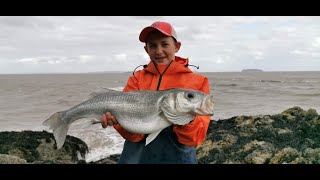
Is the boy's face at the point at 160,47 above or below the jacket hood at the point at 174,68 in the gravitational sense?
above

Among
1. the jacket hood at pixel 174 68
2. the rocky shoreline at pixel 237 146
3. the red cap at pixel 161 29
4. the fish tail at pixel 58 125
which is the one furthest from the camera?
the rocky shoreline at pixel 237 146

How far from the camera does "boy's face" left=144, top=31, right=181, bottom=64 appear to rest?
154 inches

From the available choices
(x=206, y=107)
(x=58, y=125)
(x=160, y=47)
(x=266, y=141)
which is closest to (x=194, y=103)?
(x=206, y=107)

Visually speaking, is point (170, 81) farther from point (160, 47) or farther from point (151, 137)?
point (151, 137)

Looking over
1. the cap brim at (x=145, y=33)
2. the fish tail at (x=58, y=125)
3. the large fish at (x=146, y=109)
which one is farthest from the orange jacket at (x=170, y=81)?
the fish tail at (x=58, y=125)

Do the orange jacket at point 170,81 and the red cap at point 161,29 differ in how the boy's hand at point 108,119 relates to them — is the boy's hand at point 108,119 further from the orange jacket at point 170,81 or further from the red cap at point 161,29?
the red cap at point 161,29

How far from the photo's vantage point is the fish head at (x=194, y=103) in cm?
357

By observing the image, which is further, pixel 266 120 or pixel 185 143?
pixel 266 120

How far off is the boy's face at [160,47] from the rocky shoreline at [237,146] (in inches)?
210

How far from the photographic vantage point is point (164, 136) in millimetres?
3967
